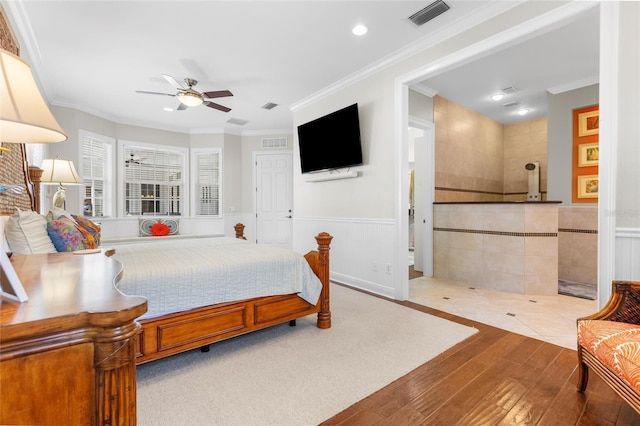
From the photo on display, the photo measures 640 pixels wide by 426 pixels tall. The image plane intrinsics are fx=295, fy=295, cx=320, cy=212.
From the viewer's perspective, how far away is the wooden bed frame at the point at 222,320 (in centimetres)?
192

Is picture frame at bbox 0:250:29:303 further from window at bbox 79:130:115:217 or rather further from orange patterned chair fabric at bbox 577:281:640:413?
window at bbox 79:130:115:217

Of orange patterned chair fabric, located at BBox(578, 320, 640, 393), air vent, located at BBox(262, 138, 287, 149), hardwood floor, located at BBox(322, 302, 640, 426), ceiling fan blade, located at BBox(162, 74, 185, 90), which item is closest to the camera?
orange patterned chair fabric, located at BBox(578, 320, 640, 393)

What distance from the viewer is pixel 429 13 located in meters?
2.73

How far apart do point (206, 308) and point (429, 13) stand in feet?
10.5

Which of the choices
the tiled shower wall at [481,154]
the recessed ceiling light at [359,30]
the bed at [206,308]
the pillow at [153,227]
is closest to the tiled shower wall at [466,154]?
the tiled shower wall at [481,154]

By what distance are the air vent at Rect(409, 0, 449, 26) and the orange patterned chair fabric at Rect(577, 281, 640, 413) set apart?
8.26 ft

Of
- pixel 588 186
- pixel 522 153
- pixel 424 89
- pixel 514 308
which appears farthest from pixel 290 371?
pixel 522 153

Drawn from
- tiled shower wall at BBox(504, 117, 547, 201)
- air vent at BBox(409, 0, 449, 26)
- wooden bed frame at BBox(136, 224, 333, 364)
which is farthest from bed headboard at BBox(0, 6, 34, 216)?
tiled shower wall at BBox(504, 117, 547, 201)

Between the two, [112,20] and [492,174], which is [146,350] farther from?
[492,174]

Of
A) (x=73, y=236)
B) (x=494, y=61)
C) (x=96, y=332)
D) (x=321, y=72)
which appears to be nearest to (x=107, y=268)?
(x=96, y=332)

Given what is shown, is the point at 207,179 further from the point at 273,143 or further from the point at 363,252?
the point at 363,252

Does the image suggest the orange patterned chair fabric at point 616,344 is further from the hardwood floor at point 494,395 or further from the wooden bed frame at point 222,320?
the wooden bed frame at point 222,320

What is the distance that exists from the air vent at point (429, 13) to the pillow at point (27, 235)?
345 centimetres

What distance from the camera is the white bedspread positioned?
1935 millimetres
